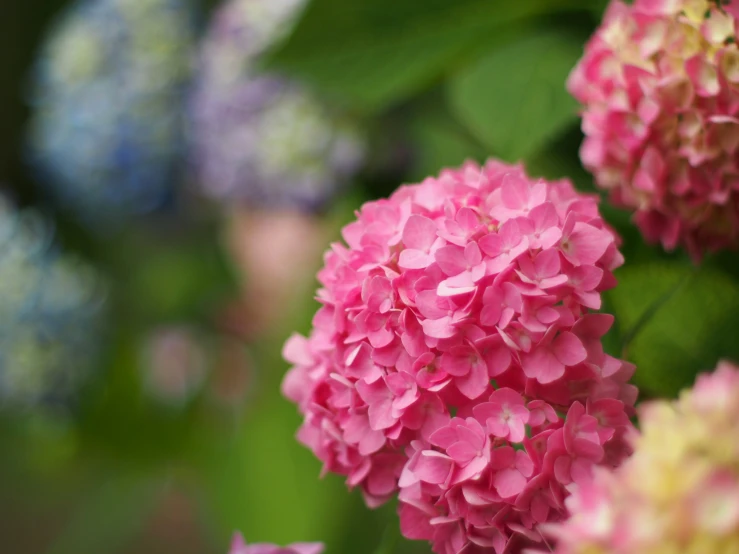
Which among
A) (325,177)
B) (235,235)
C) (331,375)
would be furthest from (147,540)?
(331,375)

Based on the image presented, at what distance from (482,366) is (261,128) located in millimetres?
430

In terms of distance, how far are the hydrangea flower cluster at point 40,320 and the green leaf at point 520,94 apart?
0.37 meters

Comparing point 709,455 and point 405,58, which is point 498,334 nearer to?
point 709,455

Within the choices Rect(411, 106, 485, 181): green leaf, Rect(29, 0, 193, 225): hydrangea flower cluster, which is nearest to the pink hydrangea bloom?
Rect(411, 106, 485, 181): green leaf

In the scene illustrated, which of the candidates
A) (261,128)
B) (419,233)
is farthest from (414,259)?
(261,128)

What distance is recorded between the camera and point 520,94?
0.39 meters

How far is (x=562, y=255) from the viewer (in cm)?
23

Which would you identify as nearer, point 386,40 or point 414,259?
point 414,259

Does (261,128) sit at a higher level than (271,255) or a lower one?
higher

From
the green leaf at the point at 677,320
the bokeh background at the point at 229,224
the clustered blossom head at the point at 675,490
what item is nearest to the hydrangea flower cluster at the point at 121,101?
the bokeh background at the point at 229,224

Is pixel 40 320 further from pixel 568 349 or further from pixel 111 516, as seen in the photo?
pixel 568 349

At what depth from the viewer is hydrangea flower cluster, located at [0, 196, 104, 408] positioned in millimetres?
632

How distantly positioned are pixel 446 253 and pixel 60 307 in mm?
494

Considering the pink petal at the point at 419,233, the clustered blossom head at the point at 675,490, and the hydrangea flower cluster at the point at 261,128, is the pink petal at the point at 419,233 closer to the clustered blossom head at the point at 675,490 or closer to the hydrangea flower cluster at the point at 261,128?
the clustered blossom head at the point at 675,490
